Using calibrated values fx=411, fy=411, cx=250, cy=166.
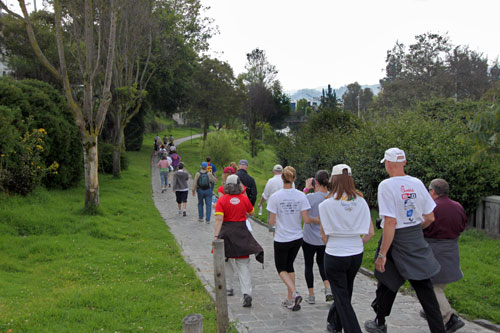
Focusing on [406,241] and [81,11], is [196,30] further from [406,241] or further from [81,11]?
[406,241]

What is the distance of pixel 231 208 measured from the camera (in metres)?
6.04

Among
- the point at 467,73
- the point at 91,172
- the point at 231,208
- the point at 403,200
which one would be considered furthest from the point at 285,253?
the point at 467,73

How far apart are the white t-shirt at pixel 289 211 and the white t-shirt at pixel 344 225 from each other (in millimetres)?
1171

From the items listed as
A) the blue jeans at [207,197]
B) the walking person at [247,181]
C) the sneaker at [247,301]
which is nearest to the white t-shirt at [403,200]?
the sneaker at [247,301]

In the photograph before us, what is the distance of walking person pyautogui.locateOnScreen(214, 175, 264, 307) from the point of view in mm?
5949

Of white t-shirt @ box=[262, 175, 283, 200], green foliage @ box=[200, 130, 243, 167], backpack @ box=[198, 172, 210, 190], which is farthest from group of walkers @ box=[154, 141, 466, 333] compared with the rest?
green foliage @ box=[200, 130, 243, 167]

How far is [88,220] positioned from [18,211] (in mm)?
1689

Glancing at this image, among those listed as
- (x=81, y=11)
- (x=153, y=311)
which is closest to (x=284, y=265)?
(x=153, y=311)

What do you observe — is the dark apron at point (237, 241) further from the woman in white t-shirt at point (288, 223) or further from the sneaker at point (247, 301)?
the sneaker at point (247, 301)

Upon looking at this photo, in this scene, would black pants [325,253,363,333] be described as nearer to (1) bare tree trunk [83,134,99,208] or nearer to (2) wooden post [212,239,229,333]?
(2) wooden post [212,239,229,333]

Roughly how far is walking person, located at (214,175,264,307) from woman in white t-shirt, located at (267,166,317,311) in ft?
1.45

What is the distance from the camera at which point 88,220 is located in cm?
1089

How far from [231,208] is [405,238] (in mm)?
2544

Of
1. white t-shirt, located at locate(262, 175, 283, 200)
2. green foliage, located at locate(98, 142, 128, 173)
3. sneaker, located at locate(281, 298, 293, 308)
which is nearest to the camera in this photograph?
sneaker, located at locate(281, 298, 293, 308)
